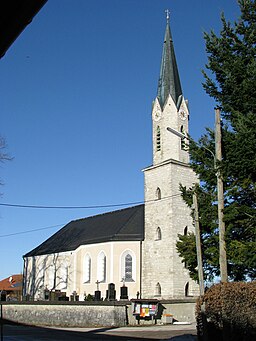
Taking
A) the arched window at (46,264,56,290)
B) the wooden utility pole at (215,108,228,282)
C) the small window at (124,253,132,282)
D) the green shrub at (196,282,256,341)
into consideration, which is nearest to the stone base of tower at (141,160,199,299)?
the small window at (124,253,132,282)

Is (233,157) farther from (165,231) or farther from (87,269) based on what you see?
(87,269)

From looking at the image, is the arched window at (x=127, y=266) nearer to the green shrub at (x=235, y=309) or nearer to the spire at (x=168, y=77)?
the spire at (x=168, y=77)

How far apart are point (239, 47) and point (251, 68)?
1506 mm

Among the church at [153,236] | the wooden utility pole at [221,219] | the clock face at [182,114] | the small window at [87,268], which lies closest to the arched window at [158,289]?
the church at [153,236]

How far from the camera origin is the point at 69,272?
48.3 metres

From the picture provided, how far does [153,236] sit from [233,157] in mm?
24783

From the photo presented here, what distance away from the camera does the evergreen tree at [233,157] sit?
15883 millimetres

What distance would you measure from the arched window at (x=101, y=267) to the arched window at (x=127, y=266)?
2.63 meters

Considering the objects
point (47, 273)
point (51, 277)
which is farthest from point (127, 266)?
point (47, 273)

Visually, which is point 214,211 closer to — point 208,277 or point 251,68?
point 208,277

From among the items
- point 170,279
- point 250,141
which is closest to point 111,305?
point 170,279

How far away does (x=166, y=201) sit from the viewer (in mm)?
39344

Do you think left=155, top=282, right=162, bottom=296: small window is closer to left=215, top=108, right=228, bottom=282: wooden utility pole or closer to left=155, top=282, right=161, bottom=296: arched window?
left=155, top=282, right=161, bottom=296: arched window

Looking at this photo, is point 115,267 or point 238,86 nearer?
point 238,86
